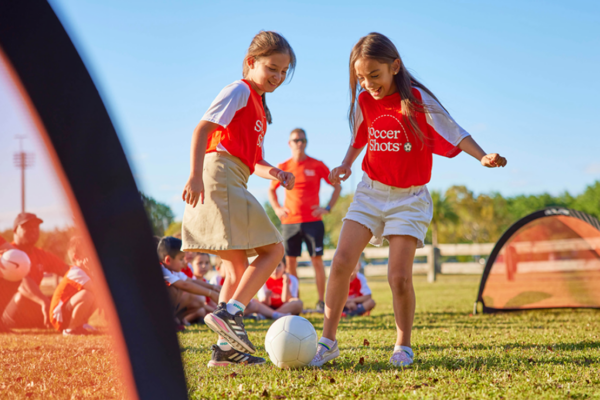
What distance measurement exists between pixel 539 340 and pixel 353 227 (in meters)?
2.00

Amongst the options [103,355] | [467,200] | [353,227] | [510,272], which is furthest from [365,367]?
[467,200]

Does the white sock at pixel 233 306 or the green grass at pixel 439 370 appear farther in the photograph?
the white sock at pixel 233 306

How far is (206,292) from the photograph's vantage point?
5418 millimetres

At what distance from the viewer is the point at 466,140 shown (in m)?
3.14

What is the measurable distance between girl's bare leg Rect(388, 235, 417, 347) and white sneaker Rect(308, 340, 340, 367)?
0.42m

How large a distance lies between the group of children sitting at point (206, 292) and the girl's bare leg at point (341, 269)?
92.6 inches

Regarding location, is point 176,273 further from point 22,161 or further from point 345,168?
point 22,161

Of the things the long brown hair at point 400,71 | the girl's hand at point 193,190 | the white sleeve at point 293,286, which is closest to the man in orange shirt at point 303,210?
the white sleeve at point 293,286

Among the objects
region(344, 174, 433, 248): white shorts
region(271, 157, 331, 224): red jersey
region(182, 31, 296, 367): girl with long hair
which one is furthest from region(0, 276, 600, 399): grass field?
region(271, 157, 331, 224): red jersey

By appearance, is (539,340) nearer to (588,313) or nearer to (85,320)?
(588,313)

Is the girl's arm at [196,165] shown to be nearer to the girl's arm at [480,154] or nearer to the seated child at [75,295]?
the seated child at [75,295]

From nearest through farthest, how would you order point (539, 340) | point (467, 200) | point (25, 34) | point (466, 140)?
point (25, 34)
point (466, 140)
point (539, 340)
point (467, 200)

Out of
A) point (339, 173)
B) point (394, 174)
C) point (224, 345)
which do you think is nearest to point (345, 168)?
point (339, 173)

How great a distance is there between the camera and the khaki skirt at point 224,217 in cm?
298
